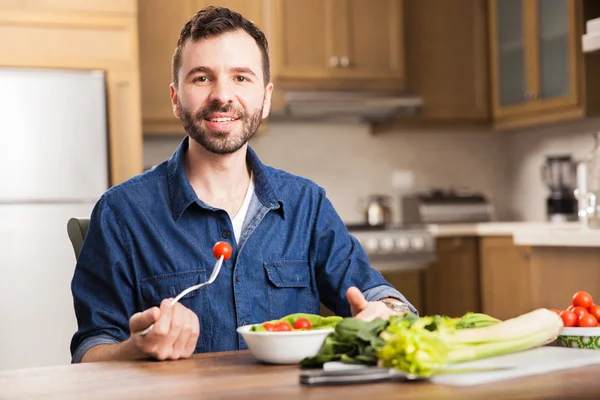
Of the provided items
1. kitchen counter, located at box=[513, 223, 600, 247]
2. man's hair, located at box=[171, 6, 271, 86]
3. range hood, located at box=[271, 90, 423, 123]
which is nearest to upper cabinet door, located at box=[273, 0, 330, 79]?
range hood, located at box=[271, 90, 423, 123]

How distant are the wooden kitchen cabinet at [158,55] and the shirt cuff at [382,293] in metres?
2.85

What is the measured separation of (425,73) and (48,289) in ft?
8.06

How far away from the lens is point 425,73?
5.16 m

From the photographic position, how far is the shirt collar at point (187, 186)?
1840 millimetres

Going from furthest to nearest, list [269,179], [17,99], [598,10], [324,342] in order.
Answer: [598,10] → [17,99] → [269,179] → [324,342]

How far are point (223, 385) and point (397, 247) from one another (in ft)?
10.9

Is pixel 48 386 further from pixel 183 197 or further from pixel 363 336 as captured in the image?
pixel 183 197

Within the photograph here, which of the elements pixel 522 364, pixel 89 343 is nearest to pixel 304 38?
pixel 89 343

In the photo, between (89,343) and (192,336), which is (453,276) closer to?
(89,343)

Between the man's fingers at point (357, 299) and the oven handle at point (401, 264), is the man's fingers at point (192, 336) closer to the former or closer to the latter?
the man's fingers at point (357, 299)

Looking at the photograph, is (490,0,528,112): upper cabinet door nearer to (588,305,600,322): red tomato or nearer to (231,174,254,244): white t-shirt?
(231,174,254,244): white t-shirt

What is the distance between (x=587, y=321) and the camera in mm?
1472

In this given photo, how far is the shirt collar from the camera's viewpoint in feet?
6.04

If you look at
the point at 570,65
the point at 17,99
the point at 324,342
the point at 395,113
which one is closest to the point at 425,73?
the point at 395,113
